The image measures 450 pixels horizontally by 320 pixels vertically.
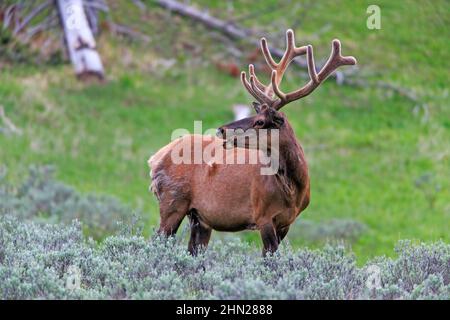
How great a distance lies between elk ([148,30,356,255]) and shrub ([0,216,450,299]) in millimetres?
243

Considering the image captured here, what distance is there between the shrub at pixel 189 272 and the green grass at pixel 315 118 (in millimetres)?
7153

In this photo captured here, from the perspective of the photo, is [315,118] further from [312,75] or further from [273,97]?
[312,75]

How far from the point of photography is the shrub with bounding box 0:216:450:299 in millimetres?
6922

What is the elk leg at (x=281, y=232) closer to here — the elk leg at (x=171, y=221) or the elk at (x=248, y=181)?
the elk at (x=248, y=181)

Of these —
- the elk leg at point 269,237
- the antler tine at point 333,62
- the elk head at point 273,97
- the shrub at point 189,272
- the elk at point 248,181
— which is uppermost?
the antler tine at point 333,62

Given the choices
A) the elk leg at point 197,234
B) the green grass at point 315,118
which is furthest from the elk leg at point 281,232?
the green grass at point 315,118

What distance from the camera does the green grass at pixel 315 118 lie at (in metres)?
17.0

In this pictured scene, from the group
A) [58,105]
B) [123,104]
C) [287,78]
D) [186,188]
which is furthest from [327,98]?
[186,188]

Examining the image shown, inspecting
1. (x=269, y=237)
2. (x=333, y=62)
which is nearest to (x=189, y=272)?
(x=269, y=237)

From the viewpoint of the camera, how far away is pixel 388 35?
23.1m

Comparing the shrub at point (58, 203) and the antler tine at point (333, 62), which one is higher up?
the antler tine at point (333, 62)

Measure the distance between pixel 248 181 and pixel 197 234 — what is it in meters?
0.88

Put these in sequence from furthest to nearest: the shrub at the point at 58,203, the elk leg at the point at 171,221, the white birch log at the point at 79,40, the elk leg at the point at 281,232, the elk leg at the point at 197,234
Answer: the white birch log at the point at 79,40
the shrub at the point at 58,203
the elk leg at the point at 197,234
the elk leg at the point at 171,221
the elk leg at the point at 281,232
